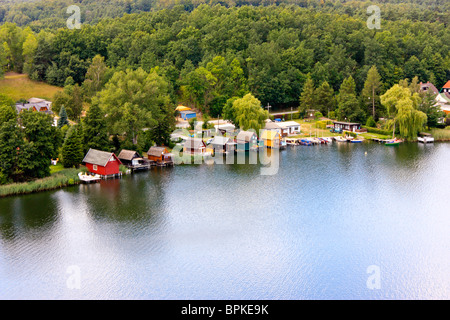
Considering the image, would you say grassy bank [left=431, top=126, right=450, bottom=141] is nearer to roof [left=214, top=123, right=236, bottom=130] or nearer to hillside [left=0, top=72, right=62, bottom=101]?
roof [left=214, top=123, right=236, bottom=130]

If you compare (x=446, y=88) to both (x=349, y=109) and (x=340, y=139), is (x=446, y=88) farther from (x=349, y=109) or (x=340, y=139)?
(x=340, y=139)

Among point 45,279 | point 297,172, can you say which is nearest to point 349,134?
point 297,172

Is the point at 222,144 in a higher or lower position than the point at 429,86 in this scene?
lower

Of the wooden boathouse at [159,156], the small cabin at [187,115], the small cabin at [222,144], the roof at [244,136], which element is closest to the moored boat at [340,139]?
the roof at [244,136]

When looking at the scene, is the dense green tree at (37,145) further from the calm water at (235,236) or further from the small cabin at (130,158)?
the small cabin at (130,158)

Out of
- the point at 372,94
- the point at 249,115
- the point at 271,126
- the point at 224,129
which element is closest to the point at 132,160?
the point at 224,129

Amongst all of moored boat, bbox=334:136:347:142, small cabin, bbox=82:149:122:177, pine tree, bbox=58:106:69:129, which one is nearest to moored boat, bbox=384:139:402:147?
moored boat, bbox=334:136:347:142
